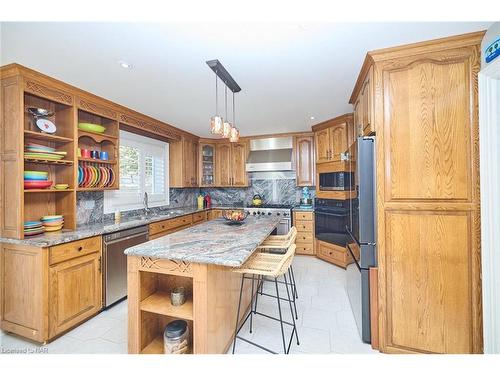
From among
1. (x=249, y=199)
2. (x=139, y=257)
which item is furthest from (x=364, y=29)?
(x=249, y=199)

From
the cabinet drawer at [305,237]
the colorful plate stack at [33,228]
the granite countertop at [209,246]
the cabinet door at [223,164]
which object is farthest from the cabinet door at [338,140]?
the colorful plate stack at [33,228]

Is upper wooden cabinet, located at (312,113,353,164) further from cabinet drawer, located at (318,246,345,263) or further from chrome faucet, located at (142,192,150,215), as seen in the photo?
chrome faucet, located at (142,192,150,215)

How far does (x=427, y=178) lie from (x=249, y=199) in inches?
146

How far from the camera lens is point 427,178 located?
63.6 inches

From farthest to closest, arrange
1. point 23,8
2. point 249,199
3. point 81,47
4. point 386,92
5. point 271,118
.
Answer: point 249,199
point 271,118
point 386,92
point 81,47
point 23,8

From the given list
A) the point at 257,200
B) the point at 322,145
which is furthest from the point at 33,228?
the point at 322,145

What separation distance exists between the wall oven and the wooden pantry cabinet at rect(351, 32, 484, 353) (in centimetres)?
174

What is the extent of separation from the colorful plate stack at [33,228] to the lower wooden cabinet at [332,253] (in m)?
3.71

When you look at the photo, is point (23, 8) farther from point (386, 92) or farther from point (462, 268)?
point (462, 268)

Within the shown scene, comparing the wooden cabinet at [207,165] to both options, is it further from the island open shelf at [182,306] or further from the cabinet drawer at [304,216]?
the island open shelf at [182,306]

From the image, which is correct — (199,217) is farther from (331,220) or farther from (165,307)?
(165,307)

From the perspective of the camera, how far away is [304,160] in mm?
4395

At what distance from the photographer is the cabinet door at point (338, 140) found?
3.51m

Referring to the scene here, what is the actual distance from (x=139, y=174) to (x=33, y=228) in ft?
5.61
